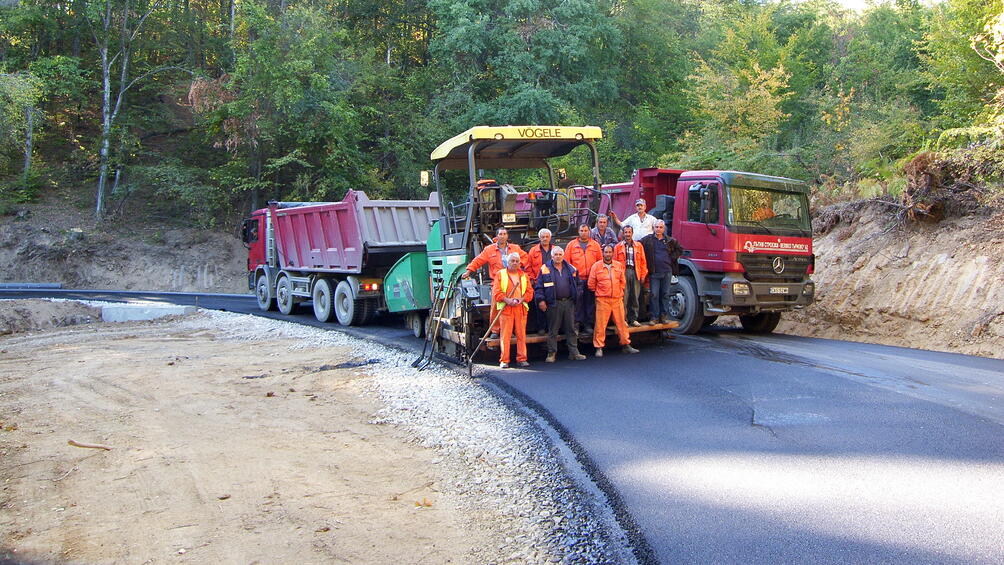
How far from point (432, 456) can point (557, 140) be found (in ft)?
17.9

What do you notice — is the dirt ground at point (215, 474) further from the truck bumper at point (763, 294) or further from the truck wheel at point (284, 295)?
the truck wheel at point (284, 295)

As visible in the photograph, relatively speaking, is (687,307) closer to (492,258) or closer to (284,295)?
(492,258)

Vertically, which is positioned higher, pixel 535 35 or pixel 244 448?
pixel 535 35

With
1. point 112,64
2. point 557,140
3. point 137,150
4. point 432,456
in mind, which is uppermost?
point 112,64

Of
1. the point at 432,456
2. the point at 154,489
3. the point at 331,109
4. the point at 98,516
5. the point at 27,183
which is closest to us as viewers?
the point at 98,516

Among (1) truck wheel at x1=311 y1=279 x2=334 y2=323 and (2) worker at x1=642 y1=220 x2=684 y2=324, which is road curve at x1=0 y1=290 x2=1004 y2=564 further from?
(1) truck wheel at x1=311 y1=279 x2=334 y2=323

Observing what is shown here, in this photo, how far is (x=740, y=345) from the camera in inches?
431

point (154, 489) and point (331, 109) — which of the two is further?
point (331, 109)

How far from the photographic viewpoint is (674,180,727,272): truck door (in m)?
11.7

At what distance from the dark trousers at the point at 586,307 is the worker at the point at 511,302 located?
0.81 meters

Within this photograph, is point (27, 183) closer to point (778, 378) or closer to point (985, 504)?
point (778, 378)

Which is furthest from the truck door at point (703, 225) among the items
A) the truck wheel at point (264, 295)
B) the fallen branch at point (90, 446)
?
the truck wheel at point (264, 295)

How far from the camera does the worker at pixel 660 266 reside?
10.7 meters

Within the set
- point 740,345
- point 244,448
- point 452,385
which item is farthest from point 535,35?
point 244,448
